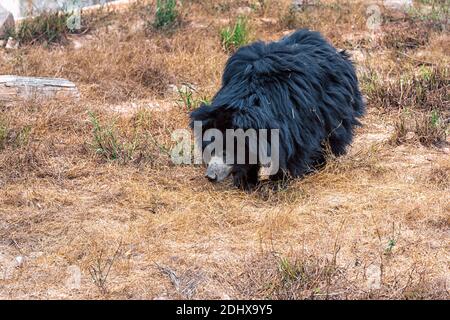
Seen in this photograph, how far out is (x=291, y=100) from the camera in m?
4.91

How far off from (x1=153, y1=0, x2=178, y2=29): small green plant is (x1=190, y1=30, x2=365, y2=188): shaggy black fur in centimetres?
336

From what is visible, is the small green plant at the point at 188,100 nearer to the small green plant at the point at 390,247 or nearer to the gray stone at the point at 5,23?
the gray stone at the point at 5,23

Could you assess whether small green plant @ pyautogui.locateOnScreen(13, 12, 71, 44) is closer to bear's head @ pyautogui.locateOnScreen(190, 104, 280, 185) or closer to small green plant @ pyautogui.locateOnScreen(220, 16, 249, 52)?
small green plant @ pyautogui.locateOnScreen(220, 16, 249, 52)

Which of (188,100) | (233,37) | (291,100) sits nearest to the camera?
(291,100)

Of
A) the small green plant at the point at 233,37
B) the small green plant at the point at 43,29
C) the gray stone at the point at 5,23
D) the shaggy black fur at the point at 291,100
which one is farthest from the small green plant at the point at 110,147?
the gray stone at the point at 5,23

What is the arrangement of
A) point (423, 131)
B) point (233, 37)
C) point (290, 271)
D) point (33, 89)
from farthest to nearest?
point (233, 37), point (33, 89), point (423, 131), point (290, 271)

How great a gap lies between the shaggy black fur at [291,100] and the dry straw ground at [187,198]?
21 centimetres

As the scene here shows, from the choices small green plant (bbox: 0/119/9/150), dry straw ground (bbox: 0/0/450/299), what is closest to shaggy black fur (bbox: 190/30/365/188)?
dry straw ground (bbox: 0/0/450/299)

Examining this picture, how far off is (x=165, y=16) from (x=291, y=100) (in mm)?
3996

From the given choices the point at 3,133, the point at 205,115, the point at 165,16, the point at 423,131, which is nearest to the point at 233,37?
the point at 165,16

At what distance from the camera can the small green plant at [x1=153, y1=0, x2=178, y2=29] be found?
8531 millimetres

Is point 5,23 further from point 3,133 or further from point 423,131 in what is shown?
point 423,131
